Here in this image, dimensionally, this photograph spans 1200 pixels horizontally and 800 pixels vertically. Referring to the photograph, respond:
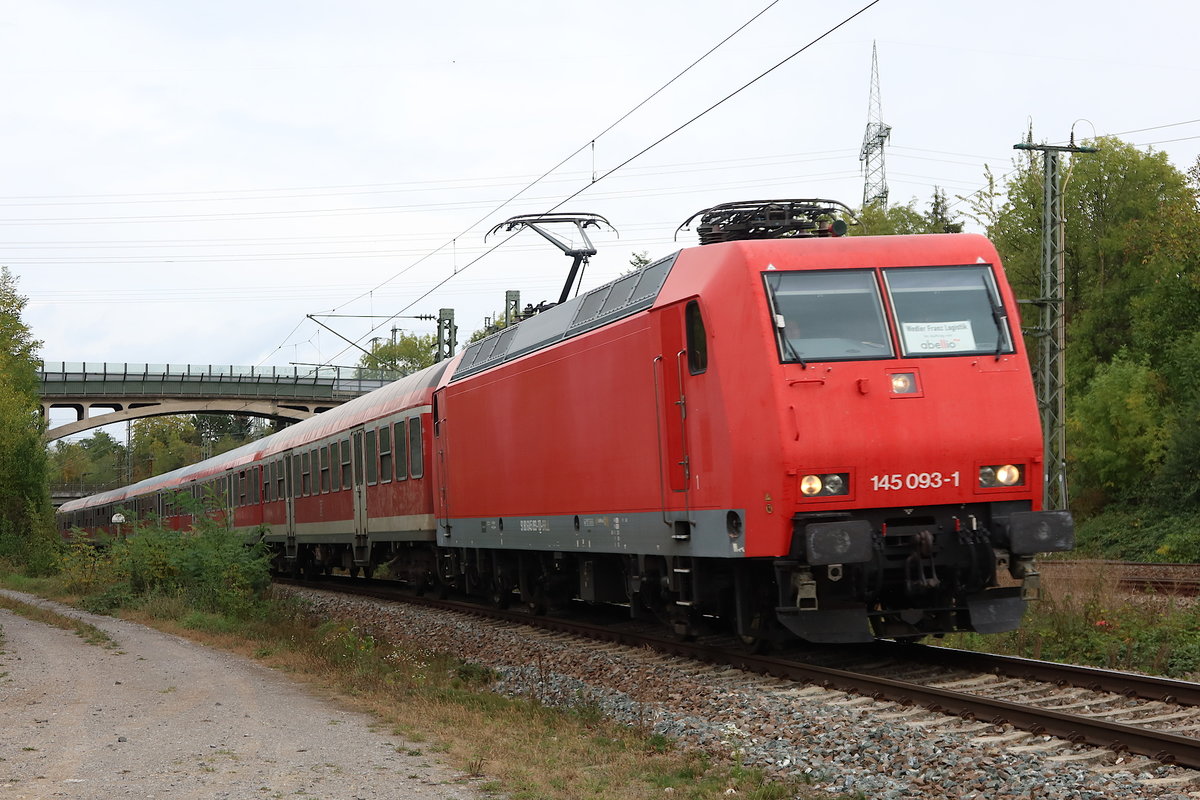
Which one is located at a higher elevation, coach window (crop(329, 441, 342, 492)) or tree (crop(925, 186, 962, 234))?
tree (crop(925, 186, 962, 234))

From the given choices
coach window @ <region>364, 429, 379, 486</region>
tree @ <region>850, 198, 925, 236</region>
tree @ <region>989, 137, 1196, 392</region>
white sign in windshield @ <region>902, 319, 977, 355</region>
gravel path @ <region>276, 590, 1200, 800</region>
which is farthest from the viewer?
tree @ <region>850, 198, 925, 236</region>

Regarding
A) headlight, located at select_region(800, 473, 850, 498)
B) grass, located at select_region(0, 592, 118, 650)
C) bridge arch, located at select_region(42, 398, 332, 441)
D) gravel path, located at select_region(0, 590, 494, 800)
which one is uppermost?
bridge arch, located at select_region(42, 398, 332, 441)

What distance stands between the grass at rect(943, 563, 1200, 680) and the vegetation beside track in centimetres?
453

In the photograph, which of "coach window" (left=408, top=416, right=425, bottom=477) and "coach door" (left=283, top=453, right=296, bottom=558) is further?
"coach door" (left=283, top=453, right=296, bottom=558)

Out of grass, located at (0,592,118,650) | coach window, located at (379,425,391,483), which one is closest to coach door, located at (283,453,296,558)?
grass, located at (0,592,118,650)

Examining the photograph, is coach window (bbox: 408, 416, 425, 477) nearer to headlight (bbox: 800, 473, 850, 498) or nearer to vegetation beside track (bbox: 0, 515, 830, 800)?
vegetation beside track (bbox: 0, 515, 830, 800)

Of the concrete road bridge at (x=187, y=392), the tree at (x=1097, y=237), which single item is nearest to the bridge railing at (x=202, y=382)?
the concrete road bridge at (x=187, y=392)

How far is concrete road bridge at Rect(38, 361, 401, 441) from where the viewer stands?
69875 millimetres

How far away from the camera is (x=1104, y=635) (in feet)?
38.8

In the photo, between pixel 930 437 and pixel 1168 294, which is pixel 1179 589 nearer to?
pixel 930 437

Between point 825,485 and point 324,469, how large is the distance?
59.0 ft

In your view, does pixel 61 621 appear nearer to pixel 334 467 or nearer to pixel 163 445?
pixel 334 467

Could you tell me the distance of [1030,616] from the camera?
41.4 ft

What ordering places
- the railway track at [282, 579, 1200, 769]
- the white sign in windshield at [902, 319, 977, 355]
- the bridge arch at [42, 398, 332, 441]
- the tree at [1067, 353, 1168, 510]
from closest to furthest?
the railway track at [282, 579, 1200, 769]
the white sign in windshield at [902, 319, 977, 355]
the tree at [1067, 353, 1168, 510]
the bridge arch at [42, 398, 332, 441]
